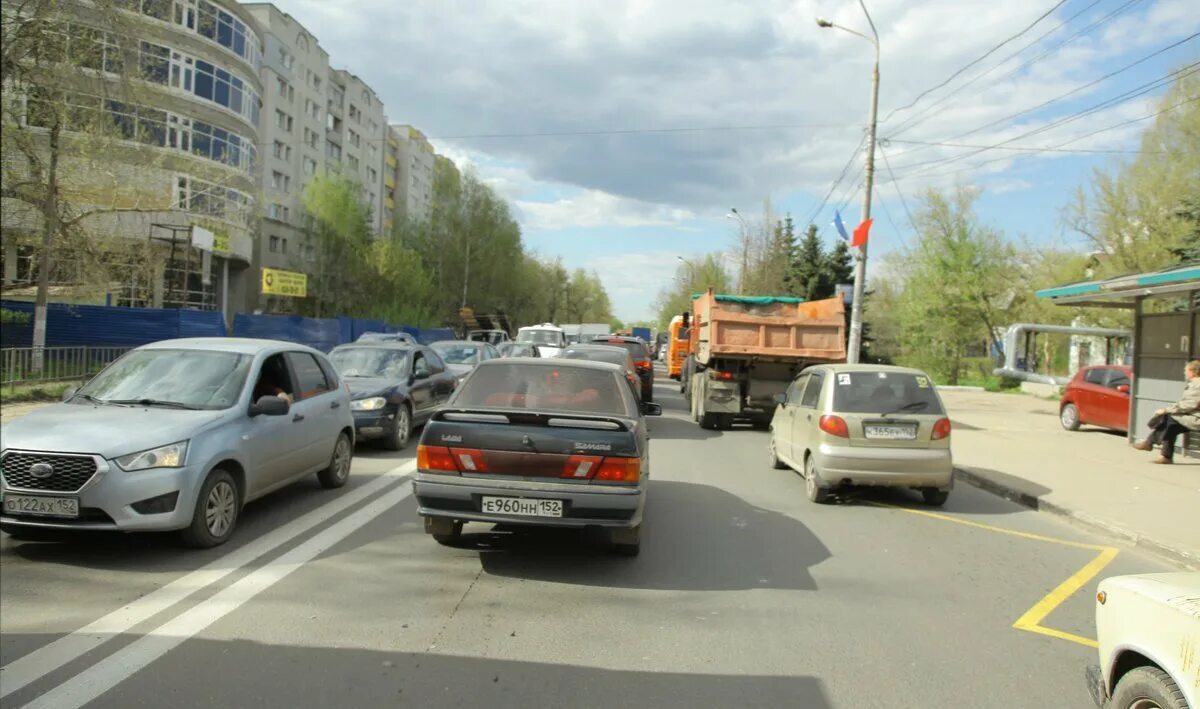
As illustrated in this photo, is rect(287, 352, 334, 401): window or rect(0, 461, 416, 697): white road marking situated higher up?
rect(287, 352, 334, 401): window

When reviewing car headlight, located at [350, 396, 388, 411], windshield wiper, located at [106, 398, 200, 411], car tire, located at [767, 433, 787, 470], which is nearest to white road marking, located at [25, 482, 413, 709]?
windshield wiper, located at [106, 398, 200, 411]

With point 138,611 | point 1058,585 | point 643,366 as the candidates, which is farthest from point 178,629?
point 643,366

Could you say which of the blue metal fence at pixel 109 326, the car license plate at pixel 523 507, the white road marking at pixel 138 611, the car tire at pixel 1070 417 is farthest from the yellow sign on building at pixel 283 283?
the car license plate at pixel 523 507

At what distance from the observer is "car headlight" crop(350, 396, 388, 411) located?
11031 millimetres

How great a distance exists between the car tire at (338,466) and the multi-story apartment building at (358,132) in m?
56.7

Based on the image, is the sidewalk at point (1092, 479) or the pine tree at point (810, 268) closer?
the sidewalk at point (1092, 479)

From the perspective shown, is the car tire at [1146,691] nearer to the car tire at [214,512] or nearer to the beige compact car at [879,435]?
the beige compact car at [879,435]

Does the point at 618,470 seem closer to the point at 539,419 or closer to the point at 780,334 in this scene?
the point at 539,419

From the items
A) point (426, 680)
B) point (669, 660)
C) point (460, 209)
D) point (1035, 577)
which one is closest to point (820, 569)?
point (1035, 577)

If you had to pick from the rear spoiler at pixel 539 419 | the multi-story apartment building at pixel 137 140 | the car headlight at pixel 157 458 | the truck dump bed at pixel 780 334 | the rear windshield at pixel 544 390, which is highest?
the multi-story apartment building at pixel 137 140

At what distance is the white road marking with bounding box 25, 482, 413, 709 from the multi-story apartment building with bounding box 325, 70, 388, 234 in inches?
2343

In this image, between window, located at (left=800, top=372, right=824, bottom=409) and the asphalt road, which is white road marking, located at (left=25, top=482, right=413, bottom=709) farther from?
window, located at (left=800, top=372, right=824, bottom=409)

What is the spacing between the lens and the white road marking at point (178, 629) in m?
3.56

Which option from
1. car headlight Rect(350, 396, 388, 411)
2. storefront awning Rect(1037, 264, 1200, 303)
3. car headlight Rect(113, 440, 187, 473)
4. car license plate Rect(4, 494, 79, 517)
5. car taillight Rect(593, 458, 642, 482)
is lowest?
car license plate Rect(4, 494, 79, 517)
